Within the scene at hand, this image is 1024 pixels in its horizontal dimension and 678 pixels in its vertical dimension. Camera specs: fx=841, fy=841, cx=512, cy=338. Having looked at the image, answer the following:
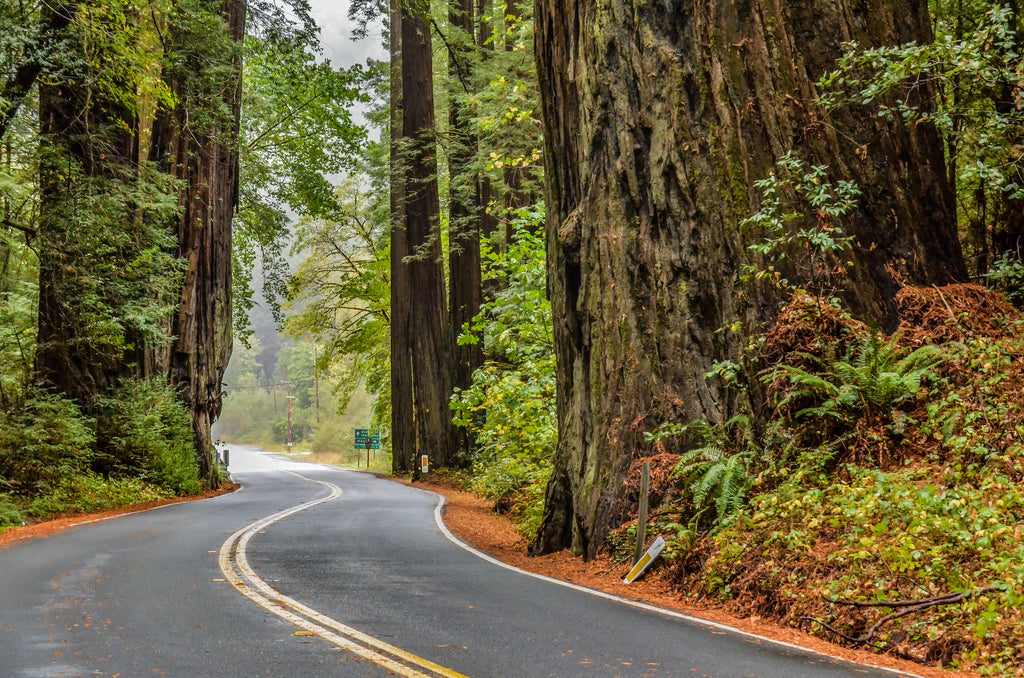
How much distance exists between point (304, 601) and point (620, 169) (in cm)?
698

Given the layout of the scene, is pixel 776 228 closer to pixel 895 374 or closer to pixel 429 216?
pixel 895 374

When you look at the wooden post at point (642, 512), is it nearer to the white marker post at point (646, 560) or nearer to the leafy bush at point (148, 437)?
the white marker post at point (646, 560)

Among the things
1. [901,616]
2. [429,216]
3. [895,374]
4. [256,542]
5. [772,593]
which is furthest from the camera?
[429,216]

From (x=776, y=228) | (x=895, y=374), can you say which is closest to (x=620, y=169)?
(x=776, y=228)

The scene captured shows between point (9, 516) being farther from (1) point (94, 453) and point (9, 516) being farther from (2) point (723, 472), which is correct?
(2) point (723, 472)

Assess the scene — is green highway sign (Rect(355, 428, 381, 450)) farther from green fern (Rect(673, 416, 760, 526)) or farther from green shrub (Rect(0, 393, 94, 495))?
green fern (Rect(673, 416, 760, 526))

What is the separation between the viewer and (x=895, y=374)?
8.69 metres

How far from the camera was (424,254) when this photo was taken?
92.3ft

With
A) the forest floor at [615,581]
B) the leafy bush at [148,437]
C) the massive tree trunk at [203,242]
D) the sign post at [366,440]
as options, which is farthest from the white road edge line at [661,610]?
the sign post at [366,440]

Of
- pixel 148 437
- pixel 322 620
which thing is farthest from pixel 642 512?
pixel 148 437

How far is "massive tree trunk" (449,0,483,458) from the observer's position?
27.2 m

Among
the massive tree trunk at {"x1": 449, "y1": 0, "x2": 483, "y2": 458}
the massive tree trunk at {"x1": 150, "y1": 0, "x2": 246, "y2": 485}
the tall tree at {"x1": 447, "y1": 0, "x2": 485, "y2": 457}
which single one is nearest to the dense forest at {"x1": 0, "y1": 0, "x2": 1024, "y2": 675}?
the massive tree trunk at {"x1": 150, "y1": 0, "x2": 246, "y2": 485}

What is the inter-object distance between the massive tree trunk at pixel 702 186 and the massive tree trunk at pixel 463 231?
1521 centimetres

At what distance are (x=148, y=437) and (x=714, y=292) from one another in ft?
52.5
